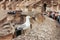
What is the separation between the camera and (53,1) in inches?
267

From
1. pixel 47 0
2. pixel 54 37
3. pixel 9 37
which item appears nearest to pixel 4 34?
pixel 9 37

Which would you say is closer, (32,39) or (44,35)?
(32,39)

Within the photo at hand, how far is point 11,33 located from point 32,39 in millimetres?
241

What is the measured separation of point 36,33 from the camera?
2275 mm

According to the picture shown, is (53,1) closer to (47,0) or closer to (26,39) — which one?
(47,0)

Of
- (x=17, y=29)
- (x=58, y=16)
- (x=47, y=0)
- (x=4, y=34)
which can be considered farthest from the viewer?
(x=47, y=0)

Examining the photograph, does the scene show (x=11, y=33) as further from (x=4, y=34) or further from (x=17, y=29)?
(x=17, y=29)

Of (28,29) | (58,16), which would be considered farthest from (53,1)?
(28,29)

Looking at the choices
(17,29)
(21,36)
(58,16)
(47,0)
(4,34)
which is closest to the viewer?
(4,34)

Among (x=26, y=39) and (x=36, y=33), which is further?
(x=36, y=33)

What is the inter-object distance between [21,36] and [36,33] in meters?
0.22

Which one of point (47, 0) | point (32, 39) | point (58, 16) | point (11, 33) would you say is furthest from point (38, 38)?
point (47, 0)

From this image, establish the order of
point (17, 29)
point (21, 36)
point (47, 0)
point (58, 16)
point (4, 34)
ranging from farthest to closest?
point (47, 0), point (58, 16), point (17, 29), point (21, 36), point (4, 34)

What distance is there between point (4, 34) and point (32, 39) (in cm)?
31
